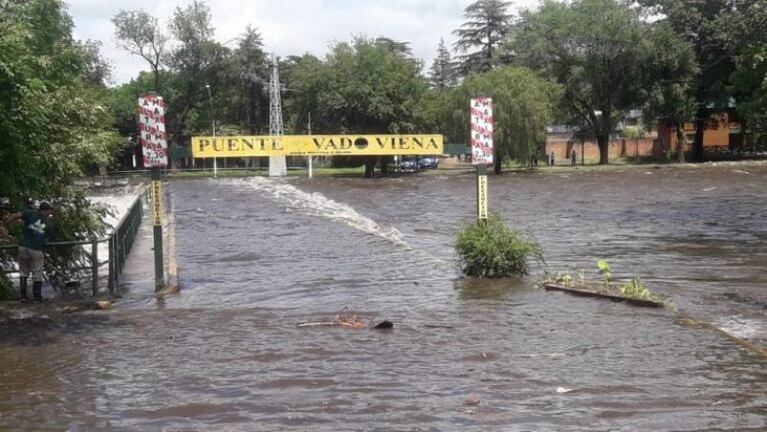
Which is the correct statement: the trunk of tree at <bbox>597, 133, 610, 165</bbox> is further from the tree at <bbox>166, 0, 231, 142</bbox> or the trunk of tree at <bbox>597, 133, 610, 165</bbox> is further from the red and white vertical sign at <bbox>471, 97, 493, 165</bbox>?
the red and white vertical sign at <bbox>471, 97, 493, 165</bbox>

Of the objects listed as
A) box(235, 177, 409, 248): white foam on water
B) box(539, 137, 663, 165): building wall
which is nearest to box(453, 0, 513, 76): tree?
box(539, 137, 663, 165): building wall

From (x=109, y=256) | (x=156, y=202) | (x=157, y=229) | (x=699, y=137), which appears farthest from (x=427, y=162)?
(x=109, y=256)

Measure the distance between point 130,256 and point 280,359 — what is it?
36.8 feet

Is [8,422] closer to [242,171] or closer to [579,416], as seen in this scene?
[579,416]

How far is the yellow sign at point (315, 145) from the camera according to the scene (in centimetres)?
6519

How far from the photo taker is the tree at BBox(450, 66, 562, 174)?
218 feet

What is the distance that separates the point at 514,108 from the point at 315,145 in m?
16.5

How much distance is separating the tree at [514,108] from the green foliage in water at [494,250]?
164 feet

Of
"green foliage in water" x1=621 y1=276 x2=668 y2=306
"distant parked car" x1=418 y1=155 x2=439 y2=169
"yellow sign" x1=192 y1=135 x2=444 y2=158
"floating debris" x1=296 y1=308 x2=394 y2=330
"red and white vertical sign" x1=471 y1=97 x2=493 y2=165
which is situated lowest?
"floating debris" x1=296 y1=308 x2=394 y2=330

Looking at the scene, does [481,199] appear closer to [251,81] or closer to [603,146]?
[603,146]

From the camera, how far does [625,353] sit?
9.83m

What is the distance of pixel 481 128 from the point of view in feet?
52.0

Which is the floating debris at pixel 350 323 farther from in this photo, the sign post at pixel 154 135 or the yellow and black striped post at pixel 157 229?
the sign post at pixel 154 135

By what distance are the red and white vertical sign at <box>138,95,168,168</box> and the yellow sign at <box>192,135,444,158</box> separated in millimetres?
49997
